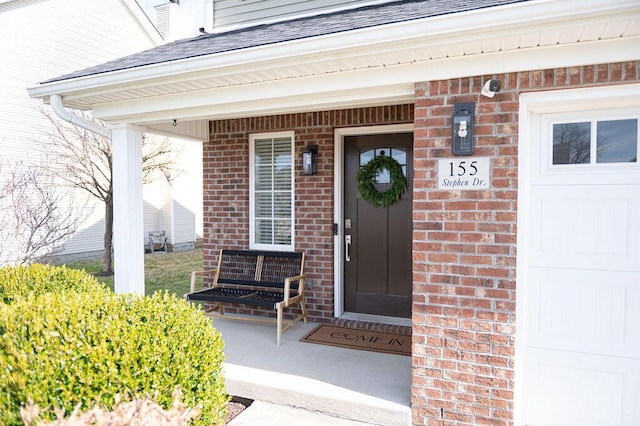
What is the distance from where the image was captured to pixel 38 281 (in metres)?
3.60

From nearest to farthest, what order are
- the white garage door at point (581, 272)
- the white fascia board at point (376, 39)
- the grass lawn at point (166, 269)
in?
the white fascia board at point (376, 39)
the white garage door at point (581, 272)
the grass lawn at point (166, 269)

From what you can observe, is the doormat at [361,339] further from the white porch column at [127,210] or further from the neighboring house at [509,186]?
the white porch column at [127,210]

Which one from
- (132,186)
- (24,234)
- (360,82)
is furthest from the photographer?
(24,234)

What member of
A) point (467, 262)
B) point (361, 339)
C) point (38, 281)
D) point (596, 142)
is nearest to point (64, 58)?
point (38, 281)

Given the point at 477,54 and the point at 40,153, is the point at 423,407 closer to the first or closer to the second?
the point at 477,54

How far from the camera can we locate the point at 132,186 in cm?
427

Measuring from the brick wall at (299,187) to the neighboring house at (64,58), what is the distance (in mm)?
5233

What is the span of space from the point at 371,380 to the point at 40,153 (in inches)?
408

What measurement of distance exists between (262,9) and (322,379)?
4.17 meters

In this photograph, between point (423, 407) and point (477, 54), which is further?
point (423, 407)

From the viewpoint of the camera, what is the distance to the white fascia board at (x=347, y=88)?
264 centimetres

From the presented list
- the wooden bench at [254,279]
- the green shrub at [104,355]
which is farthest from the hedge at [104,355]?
the wooden bench at [254,279]

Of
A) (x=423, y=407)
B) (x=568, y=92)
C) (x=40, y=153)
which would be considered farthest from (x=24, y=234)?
(x=568, y=92)

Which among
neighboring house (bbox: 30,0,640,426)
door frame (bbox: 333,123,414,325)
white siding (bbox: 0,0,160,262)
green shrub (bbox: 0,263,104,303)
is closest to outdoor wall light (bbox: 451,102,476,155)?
neighboring house (bbox: 30,0,640,426)
